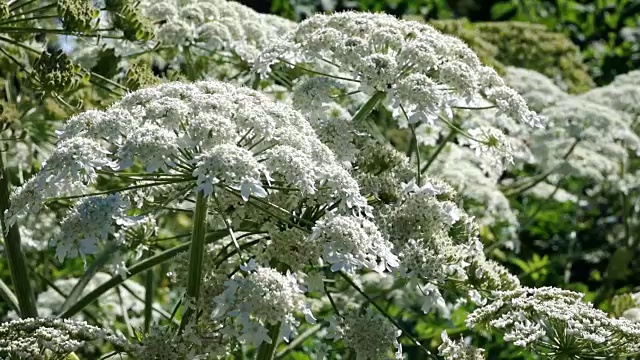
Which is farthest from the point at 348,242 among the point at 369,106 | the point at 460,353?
the point at 369,106

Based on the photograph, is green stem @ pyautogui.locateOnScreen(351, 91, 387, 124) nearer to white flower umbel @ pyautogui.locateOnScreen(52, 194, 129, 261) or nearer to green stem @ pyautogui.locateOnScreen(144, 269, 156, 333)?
white flower umbel @ pyautogui.locateOnScreen(52, 194, 129, 261)

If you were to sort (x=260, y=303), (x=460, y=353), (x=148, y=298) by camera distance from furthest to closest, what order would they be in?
(x=148, y=298)
(x=460, y=353)
(x=260, y=303)

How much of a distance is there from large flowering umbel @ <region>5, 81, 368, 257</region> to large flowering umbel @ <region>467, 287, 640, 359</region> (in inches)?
24.2

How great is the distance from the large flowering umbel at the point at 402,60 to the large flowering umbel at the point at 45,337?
1.25 metres

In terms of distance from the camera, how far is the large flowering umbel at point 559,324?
342 cm

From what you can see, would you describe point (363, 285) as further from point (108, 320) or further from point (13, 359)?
point (13, 359)

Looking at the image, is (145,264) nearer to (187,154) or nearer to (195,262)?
(195,262)

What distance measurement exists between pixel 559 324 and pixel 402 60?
1.03 metres

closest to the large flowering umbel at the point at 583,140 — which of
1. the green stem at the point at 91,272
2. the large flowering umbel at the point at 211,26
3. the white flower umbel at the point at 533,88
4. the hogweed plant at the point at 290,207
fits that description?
the white flower umbel at the point at 533,88

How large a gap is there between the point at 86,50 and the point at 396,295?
2138mm

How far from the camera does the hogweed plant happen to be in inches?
122

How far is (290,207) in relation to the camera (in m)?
3.52

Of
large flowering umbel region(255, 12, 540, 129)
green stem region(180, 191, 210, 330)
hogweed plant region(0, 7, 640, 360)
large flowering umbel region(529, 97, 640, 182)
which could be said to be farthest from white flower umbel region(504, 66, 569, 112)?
green stem region(180, 191, 210, 330)

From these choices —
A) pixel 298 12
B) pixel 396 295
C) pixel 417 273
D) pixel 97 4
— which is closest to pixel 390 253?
pixel 417 273
